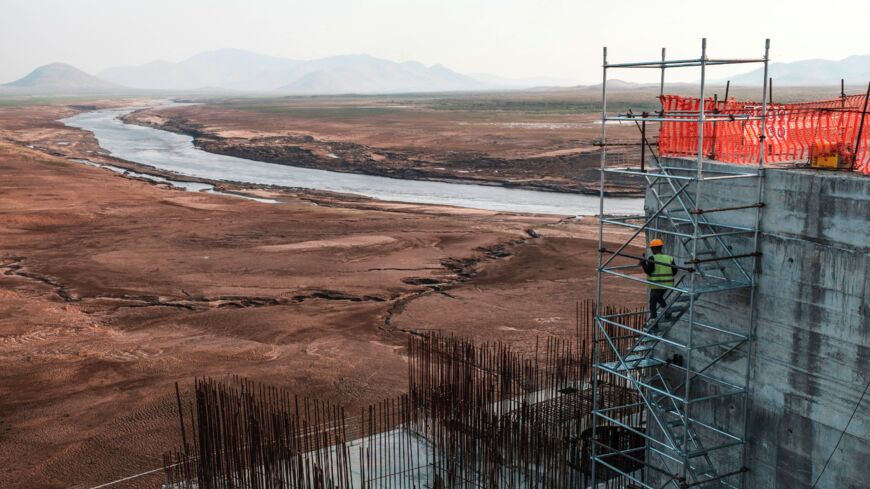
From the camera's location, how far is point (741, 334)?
38.9 ft

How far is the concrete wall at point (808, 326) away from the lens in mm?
10320

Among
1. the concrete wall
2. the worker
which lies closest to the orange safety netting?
the concrete wall

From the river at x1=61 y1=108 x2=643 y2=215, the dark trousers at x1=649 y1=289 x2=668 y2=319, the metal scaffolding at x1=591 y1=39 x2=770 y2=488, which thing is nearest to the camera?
the metal scaffolding at x1=591 y1=39 x2=770 y2=488

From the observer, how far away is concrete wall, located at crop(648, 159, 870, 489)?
10.3 meters

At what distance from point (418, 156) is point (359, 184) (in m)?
12.7

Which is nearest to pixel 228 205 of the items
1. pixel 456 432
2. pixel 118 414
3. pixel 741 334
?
pixel 118 414

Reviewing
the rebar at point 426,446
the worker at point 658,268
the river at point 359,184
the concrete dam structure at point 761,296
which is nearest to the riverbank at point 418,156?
the river at point 359,184

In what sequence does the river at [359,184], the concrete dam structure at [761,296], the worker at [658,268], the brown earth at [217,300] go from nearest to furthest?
the concrete dam structure at [761,296], the worker at [658,268], the brown earth at [217,300], the river at [359,184]

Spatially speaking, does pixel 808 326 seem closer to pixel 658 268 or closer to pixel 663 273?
pixel 663 273

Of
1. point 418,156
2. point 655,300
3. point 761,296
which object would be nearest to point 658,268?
point 655,300

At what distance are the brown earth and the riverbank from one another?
572 inches

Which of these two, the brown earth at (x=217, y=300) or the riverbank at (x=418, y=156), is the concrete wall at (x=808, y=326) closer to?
the brown earth at (x=217, y=300)

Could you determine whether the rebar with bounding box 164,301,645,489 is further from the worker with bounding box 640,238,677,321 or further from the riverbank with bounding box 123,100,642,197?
the riverbank with bounding box 123,100,642,197

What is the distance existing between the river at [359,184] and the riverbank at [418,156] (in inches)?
60.8
